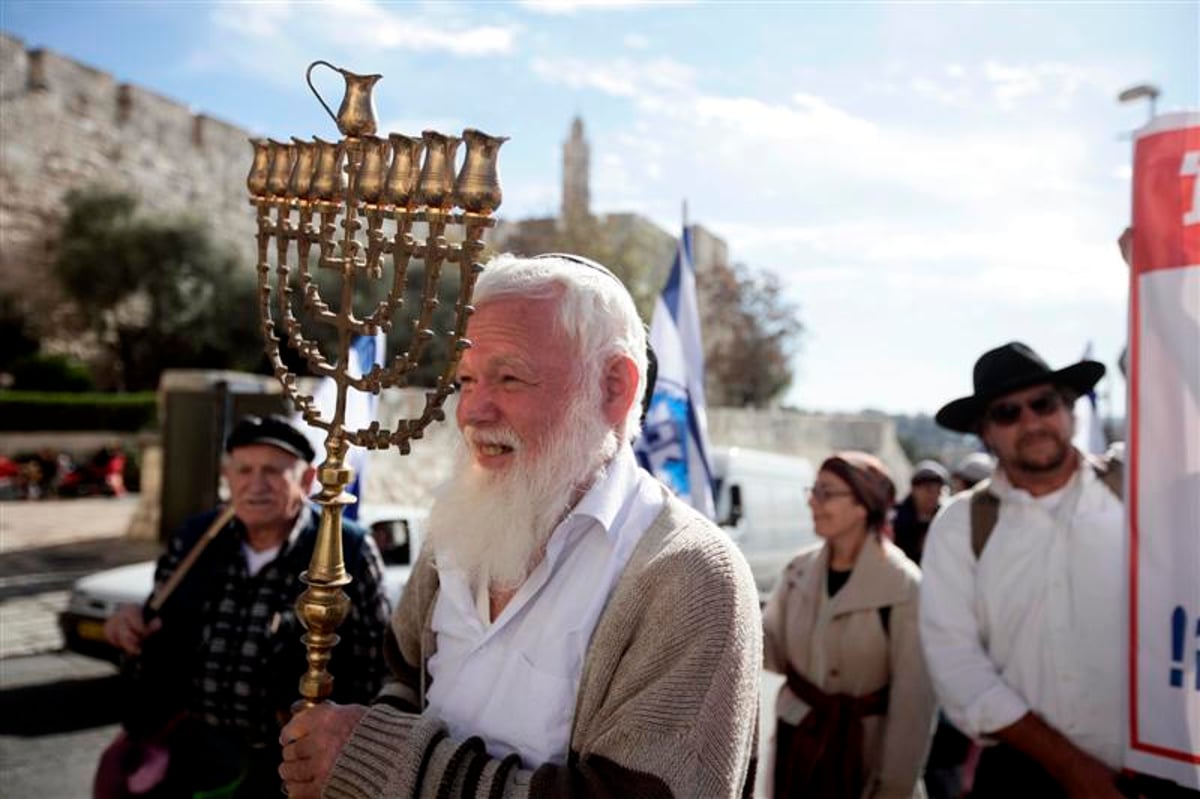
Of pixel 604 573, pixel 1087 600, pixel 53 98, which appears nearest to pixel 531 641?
pixel 604 573

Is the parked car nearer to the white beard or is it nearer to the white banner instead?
the white beard

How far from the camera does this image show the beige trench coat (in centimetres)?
310

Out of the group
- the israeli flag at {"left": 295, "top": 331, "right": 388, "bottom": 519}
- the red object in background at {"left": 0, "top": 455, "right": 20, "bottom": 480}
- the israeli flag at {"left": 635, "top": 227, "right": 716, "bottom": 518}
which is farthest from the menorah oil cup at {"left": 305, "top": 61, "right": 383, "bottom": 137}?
the red object in background at {"left": 0, "top": 455, "right": 20, "bottom": 480}

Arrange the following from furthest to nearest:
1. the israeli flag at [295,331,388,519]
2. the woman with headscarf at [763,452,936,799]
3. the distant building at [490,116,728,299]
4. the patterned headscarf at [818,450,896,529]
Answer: the distant building at [490,116,728,299] < the israeli flag at [295,331,388,519] < the patterned headscarf at [818,450,896,529] < the woman with headscarf at [763,452,936,799]

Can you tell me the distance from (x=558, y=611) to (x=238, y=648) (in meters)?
1.60

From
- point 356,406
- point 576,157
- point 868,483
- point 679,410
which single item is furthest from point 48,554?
point 576,157

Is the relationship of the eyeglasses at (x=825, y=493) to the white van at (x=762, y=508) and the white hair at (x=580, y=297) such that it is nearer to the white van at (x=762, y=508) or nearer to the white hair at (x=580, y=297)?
the white hair at (x=580, y=297)

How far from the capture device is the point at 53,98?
94.8ft

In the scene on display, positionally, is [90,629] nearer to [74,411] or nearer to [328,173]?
[328,173]

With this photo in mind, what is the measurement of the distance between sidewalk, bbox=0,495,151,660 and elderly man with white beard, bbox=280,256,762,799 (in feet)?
23.5

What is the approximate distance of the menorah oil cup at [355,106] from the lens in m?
1.61

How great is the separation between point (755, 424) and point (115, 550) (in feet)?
48.1

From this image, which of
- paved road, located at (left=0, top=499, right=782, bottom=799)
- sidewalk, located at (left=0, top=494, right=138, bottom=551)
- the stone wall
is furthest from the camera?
the stone wall

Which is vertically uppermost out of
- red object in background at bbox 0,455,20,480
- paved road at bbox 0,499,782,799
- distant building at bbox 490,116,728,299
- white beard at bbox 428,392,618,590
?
distant building at bbox 490,116,728,299
